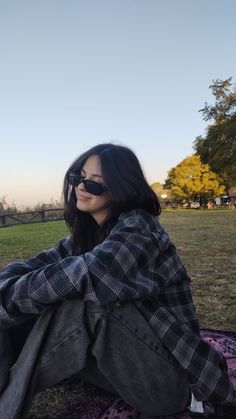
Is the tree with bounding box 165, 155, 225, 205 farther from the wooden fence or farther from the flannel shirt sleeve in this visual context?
the flannel shirt sleeve

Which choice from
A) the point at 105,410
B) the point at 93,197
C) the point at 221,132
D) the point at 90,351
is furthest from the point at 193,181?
the point at 90,351

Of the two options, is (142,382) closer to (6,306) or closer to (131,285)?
(131,285)

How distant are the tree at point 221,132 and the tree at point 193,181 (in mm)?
15180

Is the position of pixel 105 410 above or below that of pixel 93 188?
below

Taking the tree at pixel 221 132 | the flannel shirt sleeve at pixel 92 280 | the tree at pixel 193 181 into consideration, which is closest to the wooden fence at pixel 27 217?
the tree at pixel 221 132

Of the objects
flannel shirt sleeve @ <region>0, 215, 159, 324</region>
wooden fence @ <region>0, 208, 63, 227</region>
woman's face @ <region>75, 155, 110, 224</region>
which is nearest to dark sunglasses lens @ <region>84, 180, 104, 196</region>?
woman's face @ <region>75, 155, 110, 224</region>

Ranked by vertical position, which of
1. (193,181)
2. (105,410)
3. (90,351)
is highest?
(193,181)

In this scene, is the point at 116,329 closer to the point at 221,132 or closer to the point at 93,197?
the point at 93,197

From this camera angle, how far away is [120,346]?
1.60 metres

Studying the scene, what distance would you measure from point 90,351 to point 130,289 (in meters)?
0.35

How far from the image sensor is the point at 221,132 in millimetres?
25484

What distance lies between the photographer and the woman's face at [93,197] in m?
2.09

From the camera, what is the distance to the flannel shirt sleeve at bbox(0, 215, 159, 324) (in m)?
1.57

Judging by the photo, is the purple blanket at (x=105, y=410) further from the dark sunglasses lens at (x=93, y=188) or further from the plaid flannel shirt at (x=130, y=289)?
the dark sunglasses lens at (x=93, y=188)
